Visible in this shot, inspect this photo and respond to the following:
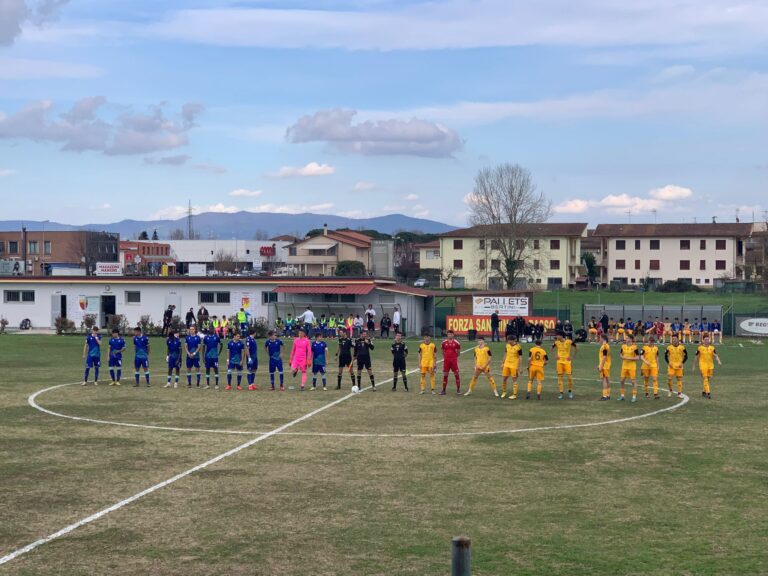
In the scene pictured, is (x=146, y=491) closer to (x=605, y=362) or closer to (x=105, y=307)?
(x=605, y=362)

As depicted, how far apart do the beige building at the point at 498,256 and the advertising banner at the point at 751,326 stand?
41092 millimetres

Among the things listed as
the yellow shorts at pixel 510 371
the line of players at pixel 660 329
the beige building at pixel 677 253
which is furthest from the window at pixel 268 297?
the beige building at pixel 677 253

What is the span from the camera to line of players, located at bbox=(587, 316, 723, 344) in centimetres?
5378

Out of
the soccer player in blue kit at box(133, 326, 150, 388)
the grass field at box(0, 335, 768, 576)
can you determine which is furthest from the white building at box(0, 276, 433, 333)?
the grass field at box(0, 335, 768, 576)

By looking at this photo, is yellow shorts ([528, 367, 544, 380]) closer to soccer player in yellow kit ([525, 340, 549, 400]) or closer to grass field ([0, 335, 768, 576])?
soccer player in yellow kit ([525, 340, 549, 400])

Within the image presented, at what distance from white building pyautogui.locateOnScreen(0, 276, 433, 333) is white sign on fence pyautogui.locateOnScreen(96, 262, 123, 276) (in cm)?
316

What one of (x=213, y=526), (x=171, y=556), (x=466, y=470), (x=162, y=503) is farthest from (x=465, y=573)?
(x=466, y=470)

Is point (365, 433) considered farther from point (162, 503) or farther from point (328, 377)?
point (328, 377)

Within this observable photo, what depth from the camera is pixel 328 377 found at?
1388 inches

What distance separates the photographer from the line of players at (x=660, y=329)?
53781 millimetres

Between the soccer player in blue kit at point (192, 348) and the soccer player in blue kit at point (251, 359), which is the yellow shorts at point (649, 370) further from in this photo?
the soccer player in blue kit at point (192, 348)

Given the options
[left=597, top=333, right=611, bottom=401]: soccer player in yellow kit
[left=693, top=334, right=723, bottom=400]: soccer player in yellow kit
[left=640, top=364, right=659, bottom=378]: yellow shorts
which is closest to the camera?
[left=597, top=333, right=611, bottom=401]: soccer player in yellow kit

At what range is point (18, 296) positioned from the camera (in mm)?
64125

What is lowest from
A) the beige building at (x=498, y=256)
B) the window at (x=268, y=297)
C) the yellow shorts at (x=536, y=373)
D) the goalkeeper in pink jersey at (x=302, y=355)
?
the yellow shorts at (x=536, y=373)
